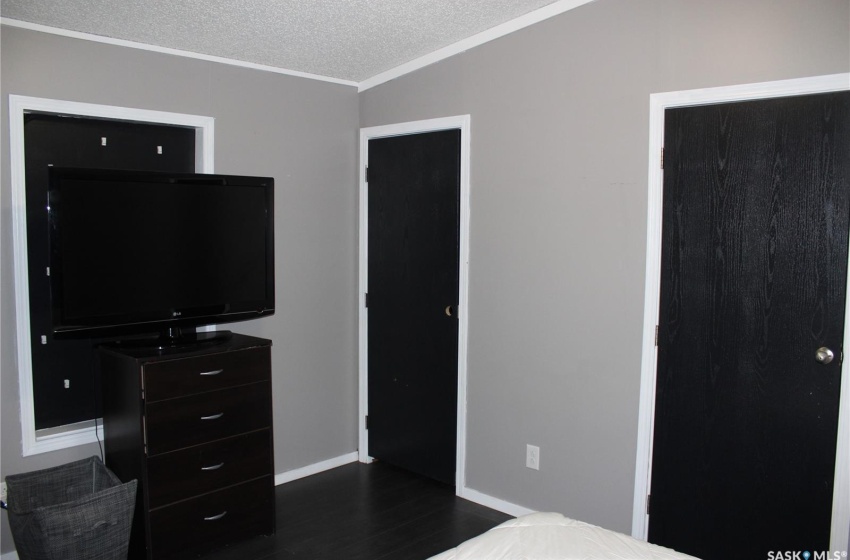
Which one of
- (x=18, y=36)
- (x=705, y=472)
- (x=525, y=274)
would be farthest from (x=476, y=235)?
(x=18, y=36)

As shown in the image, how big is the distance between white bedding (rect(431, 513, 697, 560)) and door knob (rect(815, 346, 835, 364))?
103 cm

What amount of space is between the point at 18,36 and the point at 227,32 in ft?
2.81

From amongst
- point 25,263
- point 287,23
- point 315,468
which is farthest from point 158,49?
point 315,468

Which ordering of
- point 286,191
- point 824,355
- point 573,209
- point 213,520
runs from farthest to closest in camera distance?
point 286,191
point 573,209
point 213,520
point 824,355

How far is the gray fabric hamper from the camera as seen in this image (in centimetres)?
224

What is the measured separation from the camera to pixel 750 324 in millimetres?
2402

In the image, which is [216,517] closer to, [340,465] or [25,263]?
[340,465]

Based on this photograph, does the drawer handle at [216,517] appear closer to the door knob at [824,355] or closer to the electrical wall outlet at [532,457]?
the electrical wall outlet at [532,457]

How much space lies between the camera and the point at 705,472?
99.1 inches

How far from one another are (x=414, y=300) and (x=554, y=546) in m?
2.05

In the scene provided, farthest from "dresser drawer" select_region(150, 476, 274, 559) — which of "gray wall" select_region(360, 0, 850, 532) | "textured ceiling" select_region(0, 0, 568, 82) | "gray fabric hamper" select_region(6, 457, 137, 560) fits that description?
"textured ceiling" select_region(0, 0, 568, 82)

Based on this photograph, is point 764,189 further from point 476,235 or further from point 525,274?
point 476,235

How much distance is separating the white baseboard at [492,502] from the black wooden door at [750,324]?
70 cm

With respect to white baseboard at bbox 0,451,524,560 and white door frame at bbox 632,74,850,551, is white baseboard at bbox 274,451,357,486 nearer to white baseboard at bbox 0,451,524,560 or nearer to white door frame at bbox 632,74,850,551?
white baseboard at bbox 0,451,524,560
